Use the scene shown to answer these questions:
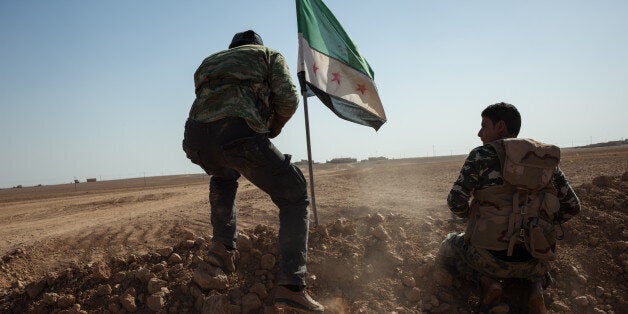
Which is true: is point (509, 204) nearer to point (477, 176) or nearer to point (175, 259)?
point (477, 176)

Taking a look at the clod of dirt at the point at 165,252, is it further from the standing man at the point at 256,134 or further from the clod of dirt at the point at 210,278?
the standing man at the point at 256,134

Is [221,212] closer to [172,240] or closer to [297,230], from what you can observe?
[297,230]

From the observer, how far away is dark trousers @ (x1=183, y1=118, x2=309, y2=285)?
7.97 ft

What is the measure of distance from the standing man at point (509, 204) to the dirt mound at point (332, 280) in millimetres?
343

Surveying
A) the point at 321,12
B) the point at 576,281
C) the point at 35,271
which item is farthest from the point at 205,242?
the point at 576,281

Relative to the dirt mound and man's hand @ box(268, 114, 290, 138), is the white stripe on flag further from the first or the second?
the dirt mound

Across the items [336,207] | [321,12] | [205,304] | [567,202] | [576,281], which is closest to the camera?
[205,304]

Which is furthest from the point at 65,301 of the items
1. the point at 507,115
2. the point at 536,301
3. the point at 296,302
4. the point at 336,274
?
the point at 507,115

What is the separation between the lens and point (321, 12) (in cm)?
417

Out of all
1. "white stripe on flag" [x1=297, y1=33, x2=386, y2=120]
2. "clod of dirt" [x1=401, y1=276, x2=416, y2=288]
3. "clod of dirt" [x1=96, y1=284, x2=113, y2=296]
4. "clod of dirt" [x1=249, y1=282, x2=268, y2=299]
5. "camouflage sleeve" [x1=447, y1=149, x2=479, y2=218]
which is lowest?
"clod of dirt" [x1=401, y1=276, x2=416, y2=288]

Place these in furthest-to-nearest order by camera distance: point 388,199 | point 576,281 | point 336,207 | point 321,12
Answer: point 388,199 < point 336,207 < point 321,12 < point 576,281

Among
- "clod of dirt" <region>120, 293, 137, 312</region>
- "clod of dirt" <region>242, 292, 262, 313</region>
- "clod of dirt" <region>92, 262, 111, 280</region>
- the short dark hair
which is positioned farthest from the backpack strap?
"clod of dirt" <region>92, 262, 111, 280</region>

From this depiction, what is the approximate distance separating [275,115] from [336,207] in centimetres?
481

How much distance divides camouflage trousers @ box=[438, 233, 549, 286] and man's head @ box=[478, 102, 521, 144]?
0.86 meters
